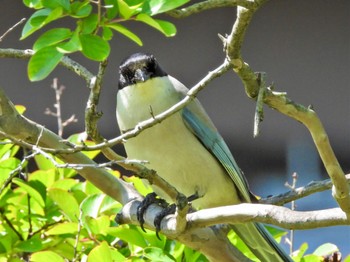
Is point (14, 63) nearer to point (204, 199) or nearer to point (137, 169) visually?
point (204, 199)

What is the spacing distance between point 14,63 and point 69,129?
1.55ft

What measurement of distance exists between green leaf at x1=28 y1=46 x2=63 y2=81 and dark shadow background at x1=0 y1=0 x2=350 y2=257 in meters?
3.22

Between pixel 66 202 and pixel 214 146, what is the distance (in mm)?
682

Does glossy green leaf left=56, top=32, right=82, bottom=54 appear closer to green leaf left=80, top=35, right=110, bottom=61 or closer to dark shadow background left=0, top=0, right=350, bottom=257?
green leaf left=80, top=35, right=110, bottom=61

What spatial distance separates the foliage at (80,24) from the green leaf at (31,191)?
0.92 metres

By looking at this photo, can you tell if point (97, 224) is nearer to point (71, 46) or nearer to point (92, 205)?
point (92, 205)

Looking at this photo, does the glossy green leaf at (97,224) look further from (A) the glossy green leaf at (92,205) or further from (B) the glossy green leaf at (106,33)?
(B) the glossy green leaf at (106,33)

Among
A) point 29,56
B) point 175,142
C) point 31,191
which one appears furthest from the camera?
point 175,142

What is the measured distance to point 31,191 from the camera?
109 inches

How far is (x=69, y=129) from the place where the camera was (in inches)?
209

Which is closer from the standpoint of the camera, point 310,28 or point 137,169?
point 137,169

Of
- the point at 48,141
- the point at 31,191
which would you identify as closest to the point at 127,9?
the point at 48,141

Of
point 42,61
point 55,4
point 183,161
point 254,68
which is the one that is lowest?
point 254,68

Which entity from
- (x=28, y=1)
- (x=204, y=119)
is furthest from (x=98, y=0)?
(x=204, y=119)
